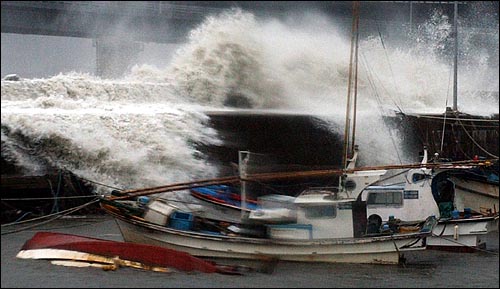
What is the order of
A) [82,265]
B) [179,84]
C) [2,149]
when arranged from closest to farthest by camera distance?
[82,265]
[2,149]
[179,84]

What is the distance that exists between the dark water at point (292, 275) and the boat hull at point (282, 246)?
0.27 meters

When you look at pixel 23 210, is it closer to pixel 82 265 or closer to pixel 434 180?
pixel 82 265

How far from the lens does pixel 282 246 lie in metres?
18.8

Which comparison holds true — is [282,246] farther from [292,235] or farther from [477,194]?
[477,194]

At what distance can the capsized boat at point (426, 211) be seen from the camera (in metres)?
20.1

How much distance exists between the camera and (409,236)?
19062 mm

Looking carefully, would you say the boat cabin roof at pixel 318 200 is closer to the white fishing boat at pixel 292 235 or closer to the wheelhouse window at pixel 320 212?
the white fishing boat at pixel 292 235

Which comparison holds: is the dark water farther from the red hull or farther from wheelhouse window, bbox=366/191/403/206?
wheelhouse window, bbox=366/191/403/206

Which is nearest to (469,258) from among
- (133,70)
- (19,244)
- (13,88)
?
(19,244)

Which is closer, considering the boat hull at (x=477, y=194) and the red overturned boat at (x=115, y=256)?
the red overturned boat at (x=115, y=256)

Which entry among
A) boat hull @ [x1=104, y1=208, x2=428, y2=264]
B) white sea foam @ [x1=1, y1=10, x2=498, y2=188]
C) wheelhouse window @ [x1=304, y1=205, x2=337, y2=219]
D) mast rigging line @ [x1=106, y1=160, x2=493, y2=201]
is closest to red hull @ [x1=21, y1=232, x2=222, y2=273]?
boat hull @ [x1=104, y1=208, x2=428, y2=264]

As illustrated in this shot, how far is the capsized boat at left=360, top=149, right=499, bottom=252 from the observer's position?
20141 mm

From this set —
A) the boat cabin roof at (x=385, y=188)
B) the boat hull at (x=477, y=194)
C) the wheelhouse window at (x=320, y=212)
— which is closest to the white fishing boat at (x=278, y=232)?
the wheelhouse window at (x=320, y=212)

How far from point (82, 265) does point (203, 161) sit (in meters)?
12.2
